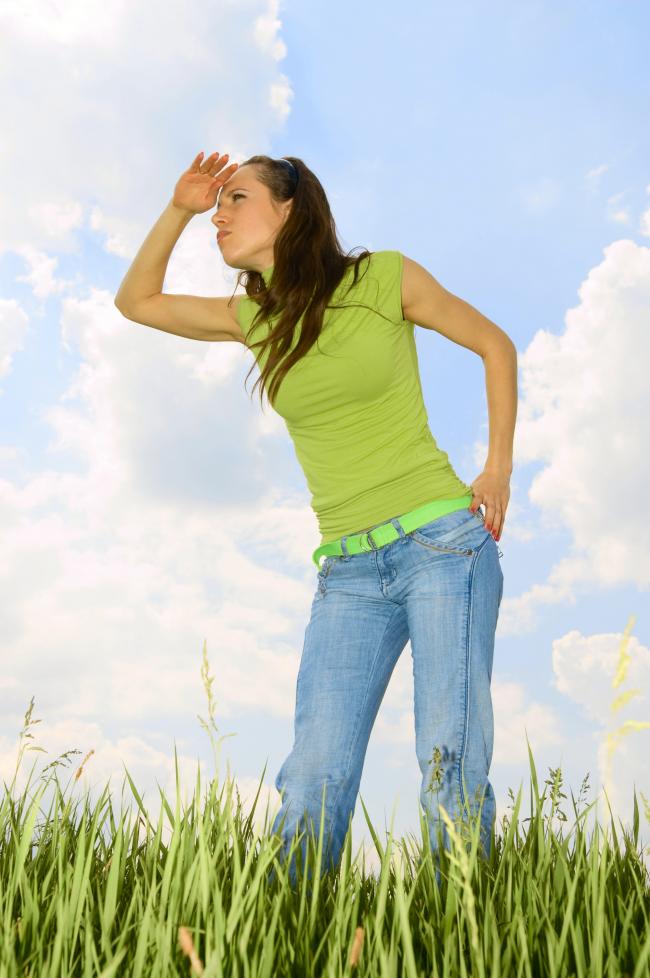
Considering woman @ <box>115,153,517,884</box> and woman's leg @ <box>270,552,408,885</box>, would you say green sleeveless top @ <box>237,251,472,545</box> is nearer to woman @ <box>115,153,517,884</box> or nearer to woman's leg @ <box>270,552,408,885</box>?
woman @ <box>115,153,517,884</box>

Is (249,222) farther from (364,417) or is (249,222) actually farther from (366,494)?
(366,494)

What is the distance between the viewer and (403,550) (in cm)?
301

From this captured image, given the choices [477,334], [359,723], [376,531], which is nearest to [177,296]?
[477,334]

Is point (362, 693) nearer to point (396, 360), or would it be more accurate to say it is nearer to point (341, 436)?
point (341, 436)

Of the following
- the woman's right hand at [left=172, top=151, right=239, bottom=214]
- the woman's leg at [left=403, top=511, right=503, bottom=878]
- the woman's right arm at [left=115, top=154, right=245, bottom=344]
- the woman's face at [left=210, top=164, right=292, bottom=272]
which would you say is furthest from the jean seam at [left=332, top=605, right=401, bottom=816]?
the woman's right hand at [left=172, top=151, right=239, bottom=214]

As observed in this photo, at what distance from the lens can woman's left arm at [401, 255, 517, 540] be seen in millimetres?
3330

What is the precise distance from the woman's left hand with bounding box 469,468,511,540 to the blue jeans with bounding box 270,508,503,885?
4 centimetres

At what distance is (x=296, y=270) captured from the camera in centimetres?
340

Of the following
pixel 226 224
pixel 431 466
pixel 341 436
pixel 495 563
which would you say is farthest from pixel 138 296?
pixel 495 563

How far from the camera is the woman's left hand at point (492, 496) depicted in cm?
315

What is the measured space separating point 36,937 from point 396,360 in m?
2.08

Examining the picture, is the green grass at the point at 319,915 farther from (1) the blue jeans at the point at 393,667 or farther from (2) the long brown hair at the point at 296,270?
(2) the long brown hair at the point at 296,270

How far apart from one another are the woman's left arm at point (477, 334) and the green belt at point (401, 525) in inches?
11.5

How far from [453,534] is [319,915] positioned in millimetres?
1192
